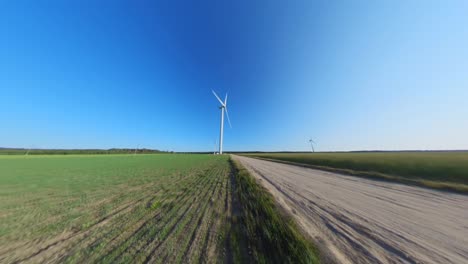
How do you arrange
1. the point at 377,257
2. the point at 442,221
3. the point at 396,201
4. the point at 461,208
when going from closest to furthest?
the point at 377,257
the point at 442,221
the point at 461,208
the point at 396,201

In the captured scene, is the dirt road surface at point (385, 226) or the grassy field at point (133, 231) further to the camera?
the dirt road surface at point (385, 226)

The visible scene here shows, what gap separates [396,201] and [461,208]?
1.92 metres

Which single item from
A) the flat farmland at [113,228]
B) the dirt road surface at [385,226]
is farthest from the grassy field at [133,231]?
the dirt road surface at [385,226]

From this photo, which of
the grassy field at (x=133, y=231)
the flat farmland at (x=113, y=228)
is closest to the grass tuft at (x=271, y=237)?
the grassy field at (x=133, y=231)

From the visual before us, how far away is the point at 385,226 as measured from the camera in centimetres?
472

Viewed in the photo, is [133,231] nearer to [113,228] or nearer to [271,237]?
[113,228]

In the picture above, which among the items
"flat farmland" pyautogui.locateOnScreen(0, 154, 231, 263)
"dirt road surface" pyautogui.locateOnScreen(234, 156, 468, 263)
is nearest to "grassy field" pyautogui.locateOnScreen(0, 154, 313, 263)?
"flat farmland" pyautogui.locateOnScreen(0, 154, 231, 263)

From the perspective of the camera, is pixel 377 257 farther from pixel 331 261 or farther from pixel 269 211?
pixel 269 211

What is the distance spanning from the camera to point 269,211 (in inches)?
225

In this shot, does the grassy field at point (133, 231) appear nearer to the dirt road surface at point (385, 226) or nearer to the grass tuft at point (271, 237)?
the grass tuft at point (271, 237)

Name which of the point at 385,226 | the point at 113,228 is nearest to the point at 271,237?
the point at 385,226

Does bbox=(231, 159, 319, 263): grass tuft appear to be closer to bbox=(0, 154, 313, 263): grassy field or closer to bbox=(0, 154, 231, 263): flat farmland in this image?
bbox=(0, 154, 313, 263): grassy field

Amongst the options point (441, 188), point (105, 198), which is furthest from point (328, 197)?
point (105, 198)

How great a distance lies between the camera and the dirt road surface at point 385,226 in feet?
11.3
